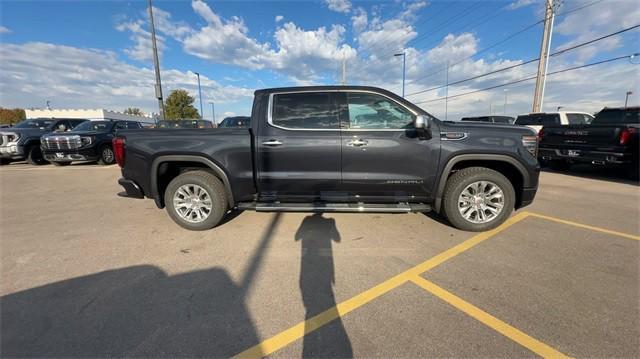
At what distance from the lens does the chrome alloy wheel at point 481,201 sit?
3.90 metres

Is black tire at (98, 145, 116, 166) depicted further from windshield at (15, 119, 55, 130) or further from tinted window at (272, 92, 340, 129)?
tinted window at (272, 92, 340, 129)

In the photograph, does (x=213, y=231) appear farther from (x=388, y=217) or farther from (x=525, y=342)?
(x=525, y=342)

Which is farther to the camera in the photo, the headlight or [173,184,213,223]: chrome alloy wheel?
the headlight

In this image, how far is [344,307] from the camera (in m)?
2.41

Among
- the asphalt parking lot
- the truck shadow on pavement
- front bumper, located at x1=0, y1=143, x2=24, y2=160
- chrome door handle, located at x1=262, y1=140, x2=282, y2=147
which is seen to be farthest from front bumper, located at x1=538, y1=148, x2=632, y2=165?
front bumper, located at x1=0, y1=143, x2=24, y2=160

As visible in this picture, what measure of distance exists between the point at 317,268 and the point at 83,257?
272 centimetres

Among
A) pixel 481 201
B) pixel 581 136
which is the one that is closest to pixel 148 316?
pixel 481 201

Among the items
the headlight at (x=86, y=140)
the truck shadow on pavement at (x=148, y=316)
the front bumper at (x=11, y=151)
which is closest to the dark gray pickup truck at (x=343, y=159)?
the truck shadow on pavement at (x=148, y=316)

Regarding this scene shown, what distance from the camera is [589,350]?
1.95 m

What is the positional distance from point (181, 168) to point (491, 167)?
4.53m

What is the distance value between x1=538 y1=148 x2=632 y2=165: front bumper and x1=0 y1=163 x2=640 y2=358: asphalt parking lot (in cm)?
344

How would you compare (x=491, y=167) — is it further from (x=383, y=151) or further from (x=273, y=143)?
(x=273, y=143)

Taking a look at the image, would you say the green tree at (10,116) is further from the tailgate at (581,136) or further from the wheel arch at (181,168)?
the tailgate at (581,136)

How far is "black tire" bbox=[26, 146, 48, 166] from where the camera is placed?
34.7 ft
